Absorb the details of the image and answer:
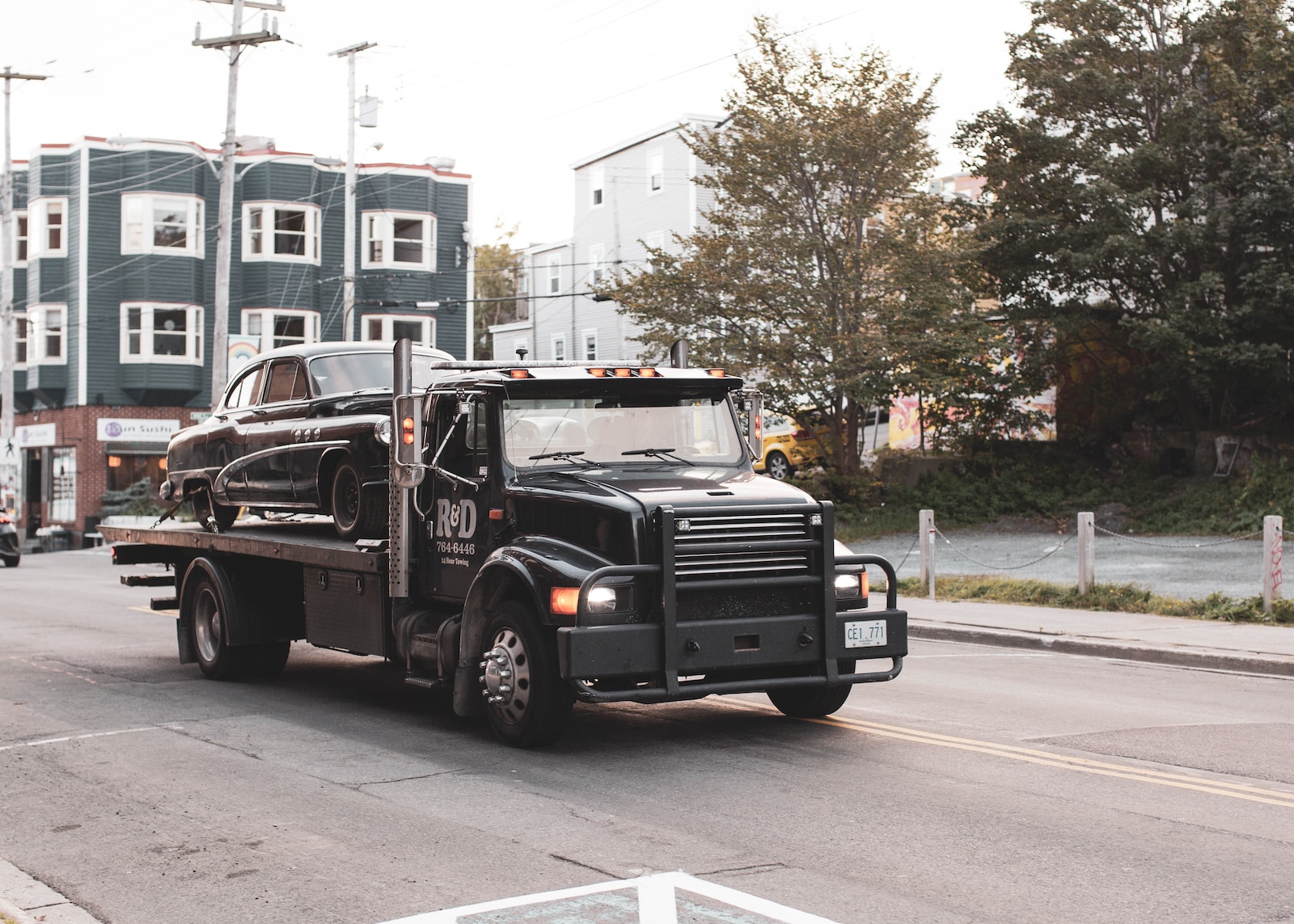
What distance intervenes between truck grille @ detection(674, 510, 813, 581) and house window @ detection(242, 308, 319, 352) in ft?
126

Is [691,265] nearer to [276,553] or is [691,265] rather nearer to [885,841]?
[276,553]

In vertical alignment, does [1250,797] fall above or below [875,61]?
below

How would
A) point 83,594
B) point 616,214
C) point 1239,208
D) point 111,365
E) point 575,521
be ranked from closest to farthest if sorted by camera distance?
point 575,521
point 83,594
point 1239,208
point 111,365
point 616,214

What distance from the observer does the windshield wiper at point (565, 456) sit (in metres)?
9.24

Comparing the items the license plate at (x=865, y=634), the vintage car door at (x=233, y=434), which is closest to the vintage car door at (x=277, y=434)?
the vintage car door at (x=233, y=434)

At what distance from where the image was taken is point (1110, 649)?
14.6 m

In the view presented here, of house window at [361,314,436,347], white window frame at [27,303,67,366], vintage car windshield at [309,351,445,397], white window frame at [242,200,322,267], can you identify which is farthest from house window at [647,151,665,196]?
vintage car windshield at [309,351,445,397]

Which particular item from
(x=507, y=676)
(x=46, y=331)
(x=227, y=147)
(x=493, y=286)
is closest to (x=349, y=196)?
(x=227, y=147)

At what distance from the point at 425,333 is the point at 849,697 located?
Result: 38.4 meters

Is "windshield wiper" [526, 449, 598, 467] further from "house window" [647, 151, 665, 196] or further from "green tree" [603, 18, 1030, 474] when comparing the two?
"house window" [647, 151, 665, 196]

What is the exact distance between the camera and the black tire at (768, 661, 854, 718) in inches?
377

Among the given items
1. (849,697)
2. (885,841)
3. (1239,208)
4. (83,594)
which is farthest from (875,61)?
(885,841)

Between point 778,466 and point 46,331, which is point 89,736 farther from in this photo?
point 46,331

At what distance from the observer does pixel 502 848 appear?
6.43 m
